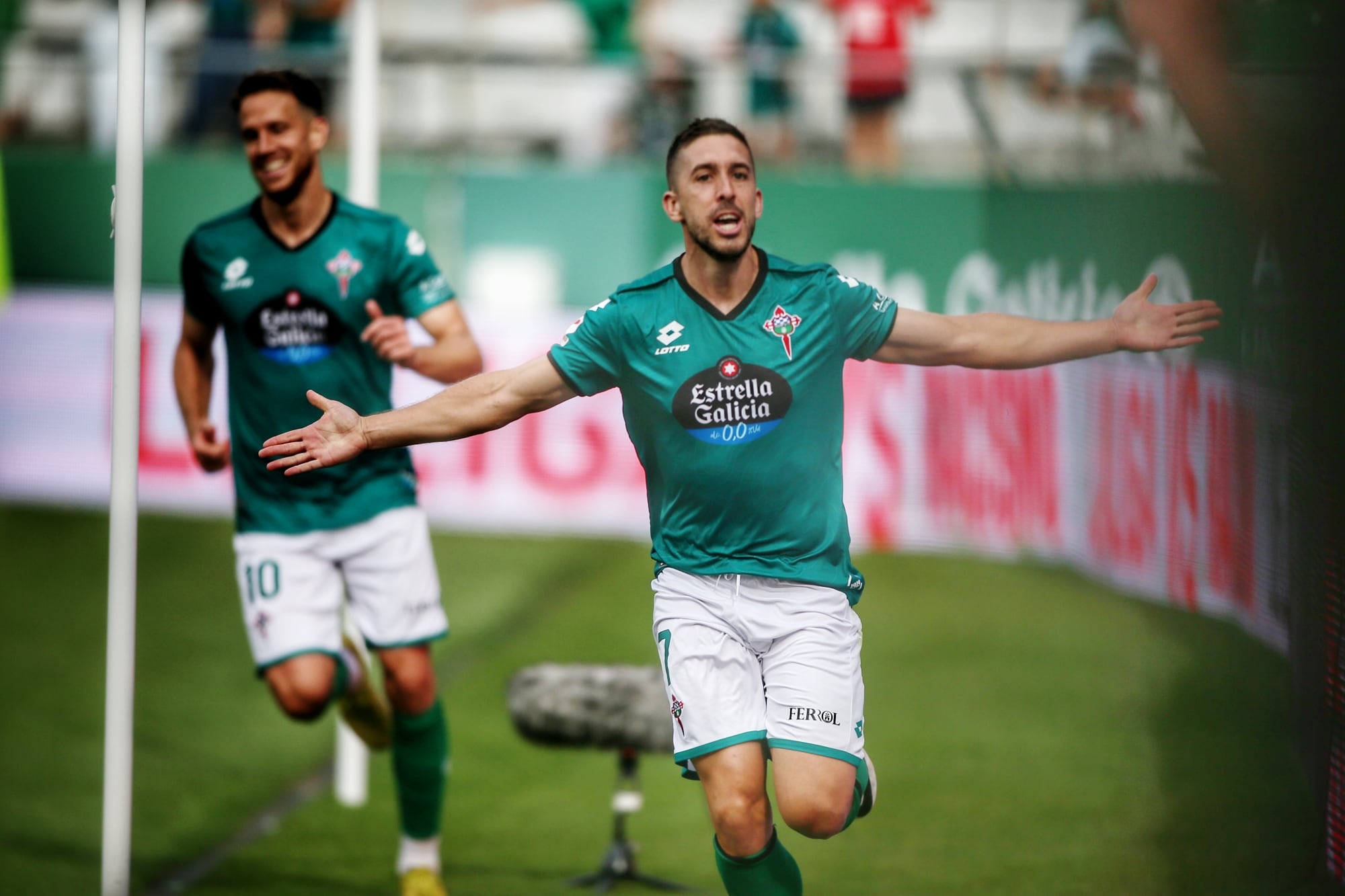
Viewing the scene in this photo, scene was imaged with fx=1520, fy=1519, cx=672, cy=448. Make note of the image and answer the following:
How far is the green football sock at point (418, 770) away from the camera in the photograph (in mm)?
5223

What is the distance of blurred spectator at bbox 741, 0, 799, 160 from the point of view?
35.1 ft

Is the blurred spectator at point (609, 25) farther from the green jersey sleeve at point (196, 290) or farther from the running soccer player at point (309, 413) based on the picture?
the green jersey sleeve at point (196, 290)

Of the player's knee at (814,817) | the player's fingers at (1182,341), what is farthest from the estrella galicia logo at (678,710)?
the player's fingers at (1182,341)

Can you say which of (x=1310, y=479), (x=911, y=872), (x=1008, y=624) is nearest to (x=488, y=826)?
(x=911, y=872)

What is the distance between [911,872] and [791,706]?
168 cm

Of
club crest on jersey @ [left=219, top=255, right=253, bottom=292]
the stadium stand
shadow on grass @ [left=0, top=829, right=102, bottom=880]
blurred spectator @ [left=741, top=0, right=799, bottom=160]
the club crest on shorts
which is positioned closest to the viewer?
the club crest on shorts

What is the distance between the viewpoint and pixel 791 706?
406cm

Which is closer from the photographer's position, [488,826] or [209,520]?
[488,826]

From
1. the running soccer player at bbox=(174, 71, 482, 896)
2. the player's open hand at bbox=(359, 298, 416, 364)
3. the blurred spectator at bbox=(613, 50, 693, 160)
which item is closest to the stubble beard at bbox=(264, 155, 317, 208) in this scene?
the running soccer player at bbox=(174, 71, 482, 896)

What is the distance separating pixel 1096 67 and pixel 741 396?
6.03 metres

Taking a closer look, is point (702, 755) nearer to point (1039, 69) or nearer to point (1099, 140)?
point (1099, 140)

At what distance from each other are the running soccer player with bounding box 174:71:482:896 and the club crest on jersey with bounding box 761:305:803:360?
1.30m

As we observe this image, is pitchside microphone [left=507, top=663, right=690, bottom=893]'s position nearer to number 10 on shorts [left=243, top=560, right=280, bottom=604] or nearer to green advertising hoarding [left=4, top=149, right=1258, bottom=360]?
number 10 on shorts [left=243, top=560, right=280, bottom=604]

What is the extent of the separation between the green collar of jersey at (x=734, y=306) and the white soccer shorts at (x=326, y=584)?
5.28 feet
